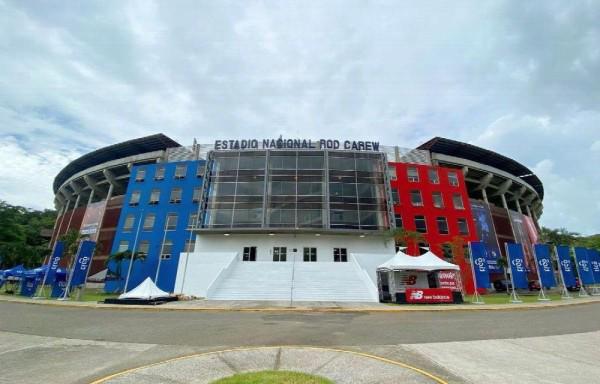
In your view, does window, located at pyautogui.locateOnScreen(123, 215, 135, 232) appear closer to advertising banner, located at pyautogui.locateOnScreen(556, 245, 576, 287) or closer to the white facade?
the white facade

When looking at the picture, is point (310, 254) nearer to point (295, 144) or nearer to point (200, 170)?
point (295, 144)

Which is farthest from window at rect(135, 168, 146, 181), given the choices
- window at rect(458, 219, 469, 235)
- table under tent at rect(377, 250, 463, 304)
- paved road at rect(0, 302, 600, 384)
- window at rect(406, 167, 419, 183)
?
window at rect(458, 219, 469, 235)

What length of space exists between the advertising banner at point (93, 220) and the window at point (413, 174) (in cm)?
5355

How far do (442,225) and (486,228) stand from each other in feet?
41.5

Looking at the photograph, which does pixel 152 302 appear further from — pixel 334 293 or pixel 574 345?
pixel 574 345

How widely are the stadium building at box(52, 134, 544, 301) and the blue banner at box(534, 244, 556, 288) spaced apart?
9.35 metres

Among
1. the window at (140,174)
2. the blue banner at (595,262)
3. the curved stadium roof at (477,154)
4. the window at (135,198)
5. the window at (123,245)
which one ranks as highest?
the curved stadium roof at (477,154)

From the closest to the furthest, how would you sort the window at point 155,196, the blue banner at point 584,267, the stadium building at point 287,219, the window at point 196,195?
the blue banner at point 584,267 < the stadium building at point 287,219 < the window at point 196,195 < the window at point 155,196

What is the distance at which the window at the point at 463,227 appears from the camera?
42625mm

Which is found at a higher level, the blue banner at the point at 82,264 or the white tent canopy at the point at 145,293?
the blue banner at the point at 82,264

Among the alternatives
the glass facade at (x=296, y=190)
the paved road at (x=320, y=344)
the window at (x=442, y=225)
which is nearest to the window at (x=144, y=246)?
the glass facade at (x=296, y=190)

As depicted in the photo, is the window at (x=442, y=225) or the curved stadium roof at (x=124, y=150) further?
the curved stadium roof at (x=124, y=150)

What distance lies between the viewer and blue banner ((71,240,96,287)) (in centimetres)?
2709

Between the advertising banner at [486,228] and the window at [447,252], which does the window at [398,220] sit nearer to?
the window at [447,252]
